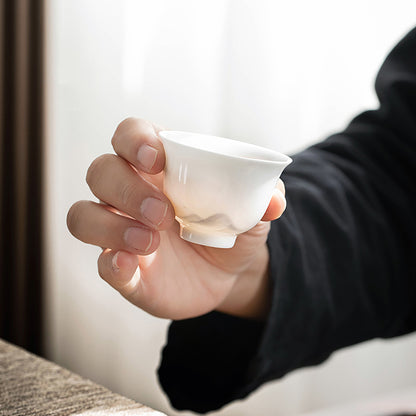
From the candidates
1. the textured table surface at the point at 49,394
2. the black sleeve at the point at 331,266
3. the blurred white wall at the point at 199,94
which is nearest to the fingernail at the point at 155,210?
the textured table surface at the point at 49,394

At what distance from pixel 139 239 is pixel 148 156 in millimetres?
94

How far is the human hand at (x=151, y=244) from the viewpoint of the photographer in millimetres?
619

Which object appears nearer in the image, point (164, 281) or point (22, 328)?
point (164, 281)

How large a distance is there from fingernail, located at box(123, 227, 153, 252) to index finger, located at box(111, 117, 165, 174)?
0.22 ft

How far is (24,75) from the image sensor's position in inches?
88.0

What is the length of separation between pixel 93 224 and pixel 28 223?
1.76 m

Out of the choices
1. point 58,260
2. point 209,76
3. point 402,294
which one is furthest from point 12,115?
point 402,294

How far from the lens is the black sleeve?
2.92 feet

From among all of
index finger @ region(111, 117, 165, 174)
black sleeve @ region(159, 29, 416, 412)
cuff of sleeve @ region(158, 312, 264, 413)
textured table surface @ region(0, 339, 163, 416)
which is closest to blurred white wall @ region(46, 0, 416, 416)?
black sleeve @ region(159, 29, 416, 412)

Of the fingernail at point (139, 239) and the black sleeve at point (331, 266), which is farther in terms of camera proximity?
the black sleeve at point (331, 266)

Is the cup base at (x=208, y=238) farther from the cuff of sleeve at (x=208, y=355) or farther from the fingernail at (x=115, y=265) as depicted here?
the cuff of sleeve at (x=208, y=355)

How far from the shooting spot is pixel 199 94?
6.34ft

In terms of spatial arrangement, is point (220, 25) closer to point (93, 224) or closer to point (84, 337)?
point (84, 337)

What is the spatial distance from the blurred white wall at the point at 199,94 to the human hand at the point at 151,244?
1.07 metres
